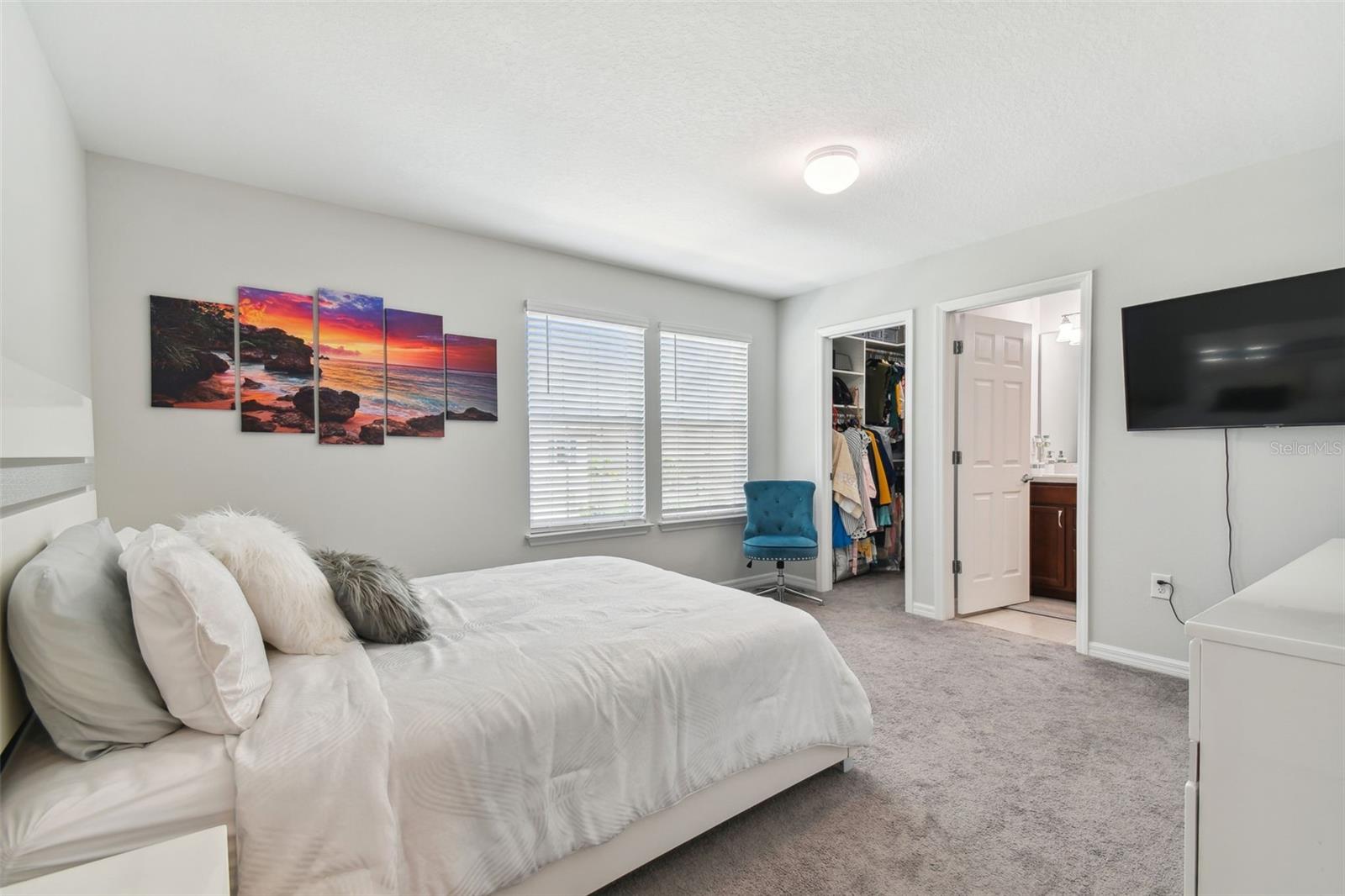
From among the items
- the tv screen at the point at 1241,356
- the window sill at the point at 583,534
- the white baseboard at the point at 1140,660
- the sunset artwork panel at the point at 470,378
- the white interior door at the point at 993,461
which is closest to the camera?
the tv screen at the point at 1241,356

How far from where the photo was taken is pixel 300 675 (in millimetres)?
1428

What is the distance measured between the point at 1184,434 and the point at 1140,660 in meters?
1.24

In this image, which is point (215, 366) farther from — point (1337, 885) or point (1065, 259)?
point (1065, 259)

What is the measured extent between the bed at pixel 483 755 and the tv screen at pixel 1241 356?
2345 mm

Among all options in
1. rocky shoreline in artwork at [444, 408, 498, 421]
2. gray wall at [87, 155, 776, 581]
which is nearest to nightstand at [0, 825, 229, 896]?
→ gray wall at [87, 155, 776, 581]

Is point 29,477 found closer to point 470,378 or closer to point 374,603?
point 374,603

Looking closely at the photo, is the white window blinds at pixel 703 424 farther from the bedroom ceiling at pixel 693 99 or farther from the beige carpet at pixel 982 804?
the beige carpet at pixel 982 804

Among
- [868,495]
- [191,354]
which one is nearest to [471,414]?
[191,354]

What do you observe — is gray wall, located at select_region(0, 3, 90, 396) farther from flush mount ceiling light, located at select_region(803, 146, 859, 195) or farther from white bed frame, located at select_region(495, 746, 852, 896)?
flush mount ceiling light, located at select_region(803, 146, 859, 195)

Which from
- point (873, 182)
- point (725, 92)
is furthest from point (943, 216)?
point (725, 92)

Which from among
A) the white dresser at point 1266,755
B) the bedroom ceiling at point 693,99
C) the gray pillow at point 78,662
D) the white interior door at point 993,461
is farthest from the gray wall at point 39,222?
the white interior door at point 993,461

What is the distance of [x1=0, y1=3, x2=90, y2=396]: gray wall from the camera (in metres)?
1.60

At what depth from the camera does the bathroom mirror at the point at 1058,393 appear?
5219 mm

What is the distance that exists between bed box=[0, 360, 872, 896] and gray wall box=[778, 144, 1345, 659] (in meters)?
2.15
